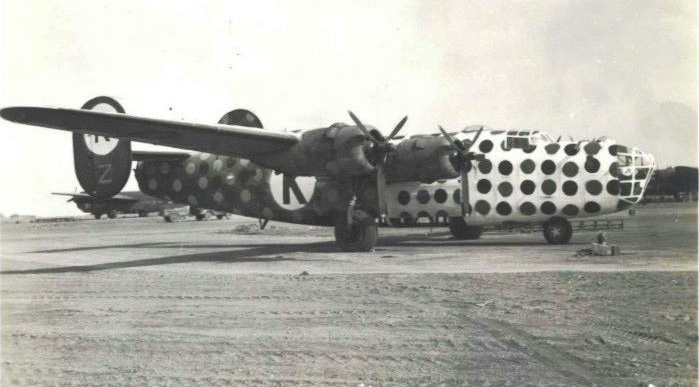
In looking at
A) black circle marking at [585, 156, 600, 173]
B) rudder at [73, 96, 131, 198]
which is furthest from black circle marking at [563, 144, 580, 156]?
rudder at [73, 96, 131, 198]

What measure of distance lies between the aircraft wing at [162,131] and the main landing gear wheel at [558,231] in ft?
23.5

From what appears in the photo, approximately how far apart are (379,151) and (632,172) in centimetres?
644

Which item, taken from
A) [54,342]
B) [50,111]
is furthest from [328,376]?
[50,111]

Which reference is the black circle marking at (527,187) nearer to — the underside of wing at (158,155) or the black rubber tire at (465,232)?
the black rubber tire at (465,232)

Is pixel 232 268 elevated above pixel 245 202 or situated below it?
below

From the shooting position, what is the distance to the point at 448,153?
15.7 m

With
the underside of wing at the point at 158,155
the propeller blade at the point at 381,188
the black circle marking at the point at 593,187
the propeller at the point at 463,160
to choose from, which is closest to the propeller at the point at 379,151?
the propeller blade at the point at 381,188

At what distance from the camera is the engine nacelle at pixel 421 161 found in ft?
51.2

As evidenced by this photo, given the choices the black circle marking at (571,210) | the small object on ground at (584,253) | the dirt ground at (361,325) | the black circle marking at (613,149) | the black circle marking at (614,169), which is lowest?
the dirt ground at (361,325)

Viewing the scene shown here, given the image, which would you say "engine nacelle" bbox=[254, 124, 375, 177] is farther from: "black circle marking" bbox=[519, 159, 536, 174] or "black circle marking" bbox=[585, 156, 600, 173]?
"black circle marking" bbox=[585, 156, 600, 173]

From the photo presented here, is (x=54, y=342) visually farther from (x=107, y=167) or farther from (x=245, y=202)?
(x=245, y=202)

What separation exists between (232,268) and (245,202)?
18.5ft

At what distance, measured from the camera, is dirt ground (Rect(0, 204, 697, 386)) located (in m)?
4.94

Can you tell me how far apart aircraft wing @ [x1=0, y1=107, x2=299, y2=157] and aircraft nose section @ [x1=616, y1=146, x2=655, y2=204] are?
8.10m
